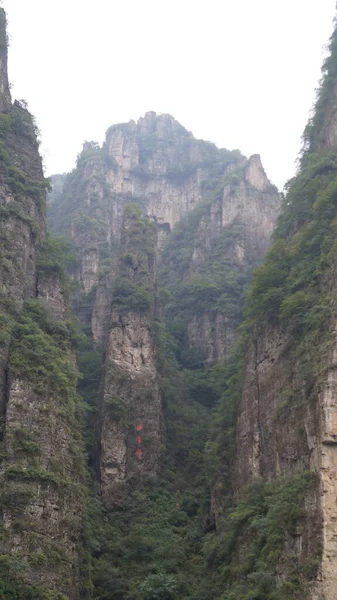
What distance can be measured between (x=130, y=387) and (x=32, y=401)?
1343cm

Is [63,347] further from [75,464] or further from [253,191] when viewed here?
[253,191]

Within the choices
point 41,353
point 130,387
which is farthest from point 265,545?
point 130,387

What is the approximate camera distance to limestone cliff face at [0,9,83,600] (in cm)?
2995

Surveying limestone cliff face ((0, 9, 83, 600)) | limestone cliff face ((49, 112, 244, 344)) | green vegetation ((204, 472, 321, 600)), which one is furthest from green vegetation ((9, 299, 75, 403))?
limestone cliff face ((49, 112, 244, 344))

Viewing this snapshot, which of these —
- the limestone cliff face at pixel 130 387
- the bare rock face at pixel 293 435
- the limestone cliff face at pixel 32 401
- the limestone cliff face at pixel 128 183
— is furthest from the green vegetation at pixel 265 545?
the limestone cliff face at pixel 128 183

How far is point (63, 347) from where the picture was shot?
131ft

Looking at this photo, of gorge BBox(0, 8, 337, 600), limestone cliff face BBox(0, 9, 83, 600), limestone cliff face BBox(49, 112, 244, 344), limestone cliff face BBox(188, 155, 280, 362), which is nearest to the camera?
gorge BBox(0, 8, 337, 600)

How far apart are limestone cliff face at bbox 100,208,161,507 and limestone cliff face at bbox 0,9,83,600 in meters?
5.92

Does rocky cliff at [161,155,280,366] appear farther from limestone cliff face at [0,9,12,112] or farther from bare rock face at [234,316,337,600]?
limestone cliff face at [0,9,12,112]

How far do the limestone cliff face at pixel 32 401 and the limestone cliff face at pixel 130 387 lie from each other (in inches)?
233

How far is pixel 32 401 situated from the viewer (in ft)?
114

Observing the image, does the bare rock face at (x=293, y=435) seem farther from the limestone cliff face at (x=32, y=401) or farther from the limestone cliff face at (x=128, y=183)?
the limestone cliff face at (x=128, y=183)

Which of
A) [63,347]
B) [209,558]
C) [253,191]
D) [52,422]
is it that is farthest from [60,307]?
[253,191]

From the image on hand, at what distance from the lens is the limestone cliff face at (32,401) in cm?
2995
